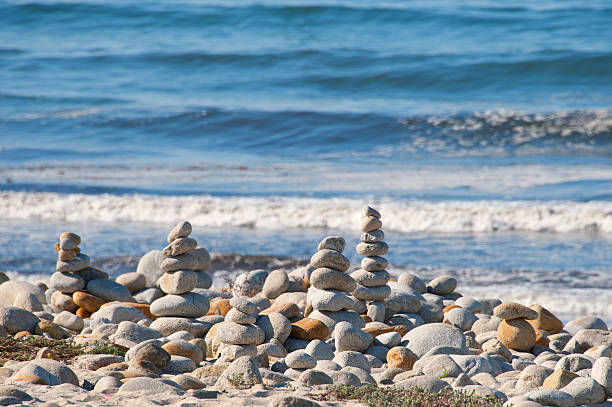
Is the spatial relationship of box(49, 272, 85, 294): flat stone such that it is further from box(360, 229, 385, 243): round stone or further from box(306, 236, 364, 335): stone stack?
box(360, 229, 385, 243): round stone

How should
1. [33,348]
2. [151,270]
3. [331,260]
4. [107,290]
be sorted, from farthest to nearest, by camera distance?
[151,270]
[107,290]
[331,260]
[33,348]

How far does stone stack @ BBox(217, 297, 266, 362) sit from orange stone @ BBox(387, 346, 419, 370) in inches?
36.4

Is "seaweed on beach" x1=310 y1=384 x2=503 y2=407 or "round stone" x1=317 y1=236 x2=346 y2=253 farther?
"round stone" x1=317 y1=236 x2=346 y2=253

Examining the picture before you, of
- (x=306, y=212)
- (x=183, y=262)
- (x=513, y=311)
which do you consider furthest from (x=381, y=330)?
(x=306, y=212)

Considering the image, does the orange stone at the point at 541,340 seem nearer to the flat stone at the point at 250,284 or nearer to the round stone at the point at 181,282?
the flat stone at the point at 250,284

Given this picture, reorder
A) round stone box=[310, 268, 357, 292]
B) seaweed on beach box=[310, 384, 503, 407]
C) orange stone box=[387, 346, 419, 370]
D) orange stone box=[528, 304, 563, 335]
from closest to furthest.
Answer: seaweed on beach box=[310, 384, 503, 407], orange stone box=[387, 346, 419, 370], round stone box=[310, 268, 357, 292], orange stone box=[528, 304, 563, 335]

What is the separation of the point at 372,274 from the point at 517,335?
49.2 inches

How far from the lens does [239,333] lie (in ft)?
16.4

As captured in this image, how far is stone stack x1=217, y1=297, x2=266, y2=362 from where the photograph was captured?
195 inches

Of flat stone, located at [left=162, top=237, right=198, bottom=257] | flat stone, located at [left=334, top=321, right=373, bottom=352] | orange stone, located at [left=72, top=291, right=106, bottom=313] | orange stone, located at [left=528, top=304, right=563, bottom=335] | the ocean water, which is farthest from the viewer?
the ocean water

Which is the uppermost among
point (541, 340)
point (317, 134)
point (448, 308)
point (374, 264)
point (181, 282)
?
point (317, 134)

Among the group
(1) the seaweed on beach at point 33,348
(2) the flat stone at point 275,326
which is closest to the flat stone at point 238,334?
(2) the flat stone at point 275,326

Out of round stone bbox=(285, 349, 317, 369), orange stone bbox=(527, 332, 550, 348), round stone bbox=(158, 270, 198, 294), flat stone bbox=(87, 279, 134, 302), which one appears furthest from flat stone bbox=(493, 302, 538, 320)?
flat stone bbox=(87, 279, 134, 302)

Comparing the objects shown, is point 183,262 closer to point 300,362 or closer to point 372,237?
point 372,237
